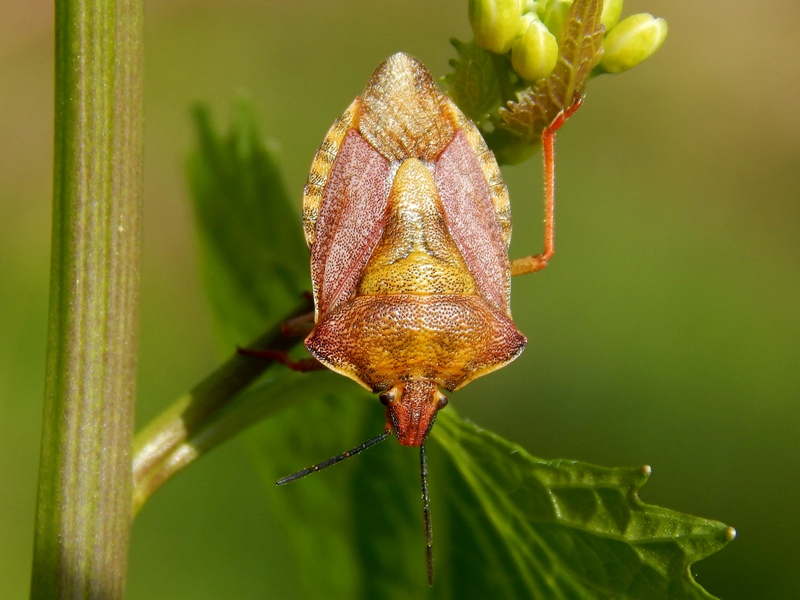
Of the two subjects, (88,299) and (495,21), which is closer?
(88,299)

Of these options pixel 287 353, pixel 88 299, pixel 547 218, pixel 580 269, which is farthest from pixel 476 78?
pixel 580 269

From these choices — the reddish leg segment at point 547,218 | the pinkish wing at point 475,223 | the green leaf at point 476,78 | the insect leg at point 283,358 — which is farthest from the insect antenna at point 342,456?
the green leaf at point 476,78

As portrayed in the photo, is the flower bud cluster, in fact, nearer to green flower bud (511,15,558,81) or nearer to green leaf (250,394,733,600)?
green flower bud (511,15,558,81)

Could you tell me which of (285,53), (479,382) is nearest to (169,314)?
(479,382)

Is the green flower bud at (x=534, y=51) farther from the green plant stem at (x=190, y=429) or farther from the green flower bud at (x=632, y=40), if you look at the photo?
the green plant stem at (x=190, y=429)

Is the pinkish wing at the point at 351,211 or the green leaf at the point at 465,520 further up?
the pinkish wing at the point at 351,211

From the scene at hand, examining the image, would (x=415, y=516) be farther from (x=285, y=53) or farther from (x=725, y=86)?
(x=725, y=86)

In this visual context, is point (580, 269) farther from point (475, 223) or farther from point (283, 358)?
point (283, 358)
